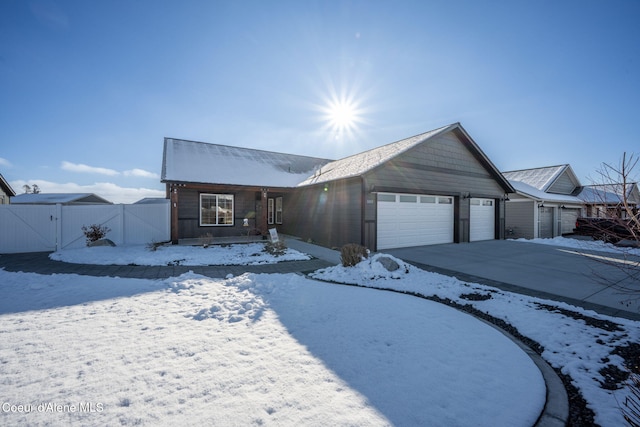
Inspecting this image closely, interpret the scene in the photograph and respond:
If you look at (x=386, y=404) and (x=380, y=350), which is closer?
(x=386, y=404)

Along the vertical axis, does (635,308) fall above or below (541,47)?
below

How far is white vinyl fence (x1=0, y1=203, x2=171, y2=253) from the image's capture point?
9.84m

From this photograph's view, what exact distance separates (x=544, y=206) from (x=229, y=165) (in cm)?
1982

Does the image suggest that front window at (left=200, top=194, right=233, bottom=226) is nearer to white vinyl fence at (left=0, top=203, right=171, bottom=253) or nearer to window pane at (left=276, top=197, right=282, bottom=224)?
white vinyl fence at (left=0, top=203, right=171, bottom=253)

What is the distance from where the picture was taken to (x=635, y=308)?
190 inches

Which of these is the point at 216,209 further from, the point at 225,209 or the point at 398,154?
the point at 398,154

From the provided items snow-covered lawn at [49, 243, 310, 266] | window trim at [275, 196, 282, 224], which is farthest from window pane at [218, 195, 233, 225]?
window trim at [275, 196, 282, 224]

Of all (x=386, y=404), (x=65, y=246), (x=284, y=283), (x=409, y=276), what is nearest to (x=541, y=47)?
(x=409, y=276)

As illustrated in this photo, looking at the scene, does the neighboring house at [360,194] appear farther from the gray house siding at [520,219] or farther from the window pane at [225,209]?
the gray house siding at [520,219]

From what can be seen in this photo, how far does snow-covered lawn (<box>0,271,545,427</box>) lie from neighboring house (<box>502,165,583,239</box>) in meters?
16.1

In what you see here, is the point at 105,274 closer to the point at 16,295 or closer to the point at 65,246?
the point at 16,295

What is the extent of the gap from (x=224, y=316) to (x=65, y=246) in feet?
34.2

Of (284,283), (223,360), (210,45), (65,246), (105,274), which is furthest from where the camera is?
(65,246)

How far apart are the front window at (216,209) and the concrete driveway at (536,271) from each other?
8723 mm
